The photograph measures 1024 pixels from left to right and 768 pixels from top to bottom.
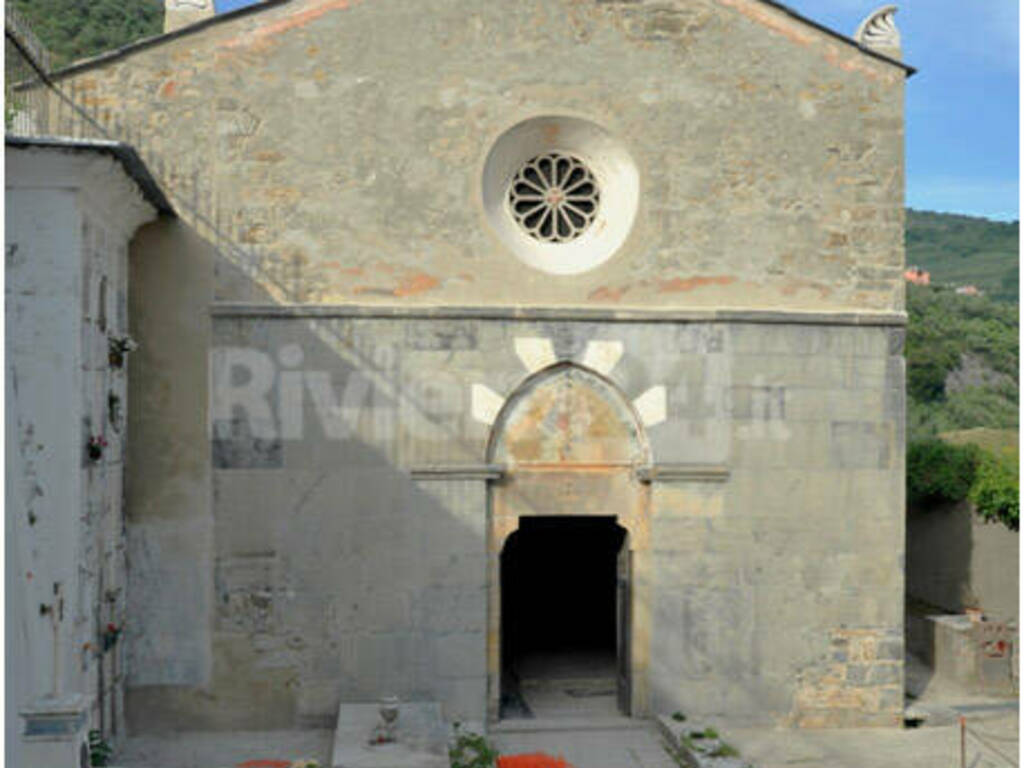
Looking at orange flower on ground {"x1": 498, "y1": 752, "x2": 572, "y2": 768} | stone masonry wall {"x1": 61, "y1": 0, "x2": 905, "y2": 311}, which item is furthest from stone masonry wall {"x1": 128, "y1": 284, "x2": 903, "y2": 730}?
orange flower on ground {"x1": 498, "y1": 752, "x2": 572, "y2": 768}

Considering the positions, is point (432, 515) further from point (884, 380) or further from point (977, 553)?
point (977, 553)

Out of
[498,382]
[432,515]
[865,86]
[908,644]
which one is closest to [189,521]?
[432,515]

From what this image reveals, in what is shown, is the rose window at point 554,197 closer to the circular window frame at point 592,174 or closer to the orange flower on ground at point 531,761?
the circular window frame at point 592,174

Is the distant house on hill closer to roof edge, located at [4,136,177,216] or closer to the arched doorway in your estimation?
the arched doorway

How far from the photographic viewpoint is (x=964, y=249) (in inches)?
2913

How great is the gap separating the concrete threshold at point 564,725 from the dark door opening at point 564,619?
11.4 inches

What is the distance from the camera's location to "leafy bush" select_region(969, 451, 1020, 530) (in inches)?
673

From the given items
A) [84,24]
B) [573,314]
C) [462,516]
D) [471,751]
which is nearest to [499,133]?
[573,314]

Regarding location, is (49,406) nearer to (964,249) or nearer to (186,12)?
(186,12)

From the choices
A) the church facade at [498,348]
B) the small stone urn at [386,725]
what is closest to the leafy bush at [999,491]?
the church facade at [498,348]

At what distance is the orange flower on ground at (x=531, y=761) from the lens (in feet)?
37.6

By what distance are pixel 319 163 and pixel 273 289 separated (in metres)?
1.47

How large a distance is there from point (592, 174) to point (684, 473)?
360 cm

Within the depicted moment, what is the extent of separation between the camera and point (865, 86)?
13070 mm
